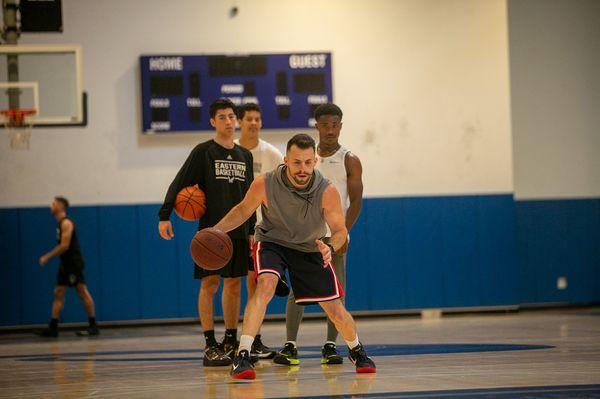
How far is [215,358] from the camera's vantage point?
682 cm

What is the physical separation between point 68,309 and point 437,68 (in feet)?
18.5

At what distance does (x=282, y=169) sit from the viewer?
614 cm

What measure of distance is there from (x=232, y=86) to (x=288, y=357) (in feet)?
18.4

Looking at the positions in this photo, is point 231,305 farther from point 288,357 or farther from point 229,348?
point 288,357

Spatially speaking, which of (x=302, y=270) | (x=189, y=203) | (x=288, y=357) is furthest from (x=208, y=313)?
(x=302, y=270)

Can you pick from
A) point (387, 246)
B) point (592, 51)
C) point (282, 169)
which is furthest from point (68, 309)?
point (592, 51)

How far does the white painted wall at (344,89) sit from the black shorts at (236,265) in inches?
200

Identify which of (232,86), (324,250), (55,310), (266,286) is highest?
(232,86)

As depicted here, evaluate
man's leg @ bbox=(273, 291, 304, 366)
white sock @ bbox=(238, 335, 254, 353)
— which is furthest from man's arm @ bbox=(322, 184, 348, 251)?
man's leg @ bbox=(273, 291, 304, 366)

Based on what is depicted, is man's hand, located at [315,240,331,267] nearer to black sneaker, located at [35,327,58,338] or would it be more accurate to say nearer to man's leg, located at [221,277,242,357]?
man's leg, located at [221,277,242,357]

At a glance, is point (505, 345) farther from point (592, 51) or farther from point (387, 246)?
point (592, 51)

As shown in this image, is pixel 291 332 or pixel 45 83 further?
pixel 45 83

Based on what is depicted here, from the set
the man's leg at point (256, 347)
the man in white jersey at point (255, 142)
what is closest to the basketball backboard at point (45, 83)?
the man in white jersey at point (255, 142)

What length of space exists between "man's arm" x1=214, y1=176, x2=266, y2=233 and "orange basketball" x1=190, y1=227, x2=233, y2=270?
7cm
